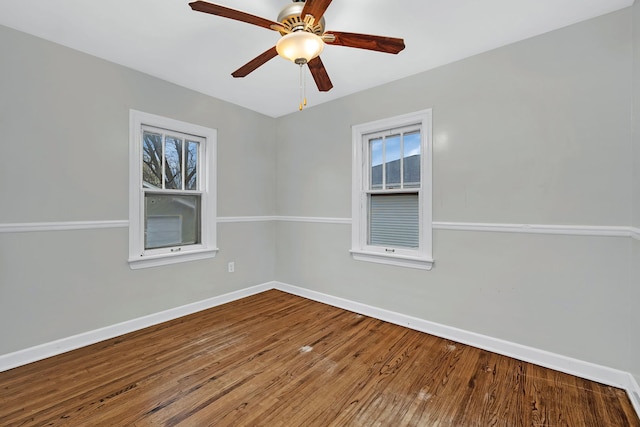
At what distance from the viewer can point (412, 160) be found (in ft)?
9.37

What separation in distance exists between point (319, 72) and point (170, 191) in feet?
6.63

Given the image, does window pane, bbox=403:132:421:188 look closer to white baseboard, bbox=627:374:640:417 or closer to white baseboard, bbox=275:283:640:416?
white baseboard, bbox=275:283:640:416

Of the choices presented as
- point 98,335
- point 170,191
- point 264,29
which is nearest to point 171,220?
point 170,191

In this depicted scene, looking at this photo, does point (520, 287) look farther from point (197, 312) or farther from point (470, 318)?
point (197, 312)

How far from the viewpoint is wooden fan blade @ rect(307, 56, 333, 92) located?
6.25 feet

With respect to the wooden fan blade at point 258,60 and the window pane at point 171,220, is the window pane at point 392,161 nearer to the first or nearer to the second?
the wooden fan blade at point 258,60

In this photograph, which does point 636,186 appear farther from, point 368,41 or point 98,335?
point 98,335

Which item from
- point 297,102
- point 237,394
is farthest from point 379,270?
point 297,102

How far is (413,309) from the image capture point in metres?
2.77

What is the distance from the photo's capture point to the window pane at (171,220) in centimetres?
289

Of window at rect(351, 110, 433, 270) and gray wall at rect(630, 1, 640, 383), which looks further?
window at rect(351, 110, 433, 270)

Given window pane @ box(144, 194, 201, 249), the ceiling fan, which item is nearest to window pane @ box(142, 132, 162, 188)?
window pane @ box(144, 194, 201, 249)

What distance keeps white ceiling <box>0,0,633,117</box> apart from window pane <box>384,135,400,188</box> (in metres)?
0.63

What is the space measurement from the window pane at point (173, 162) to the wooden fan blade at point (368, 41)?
215 cm
